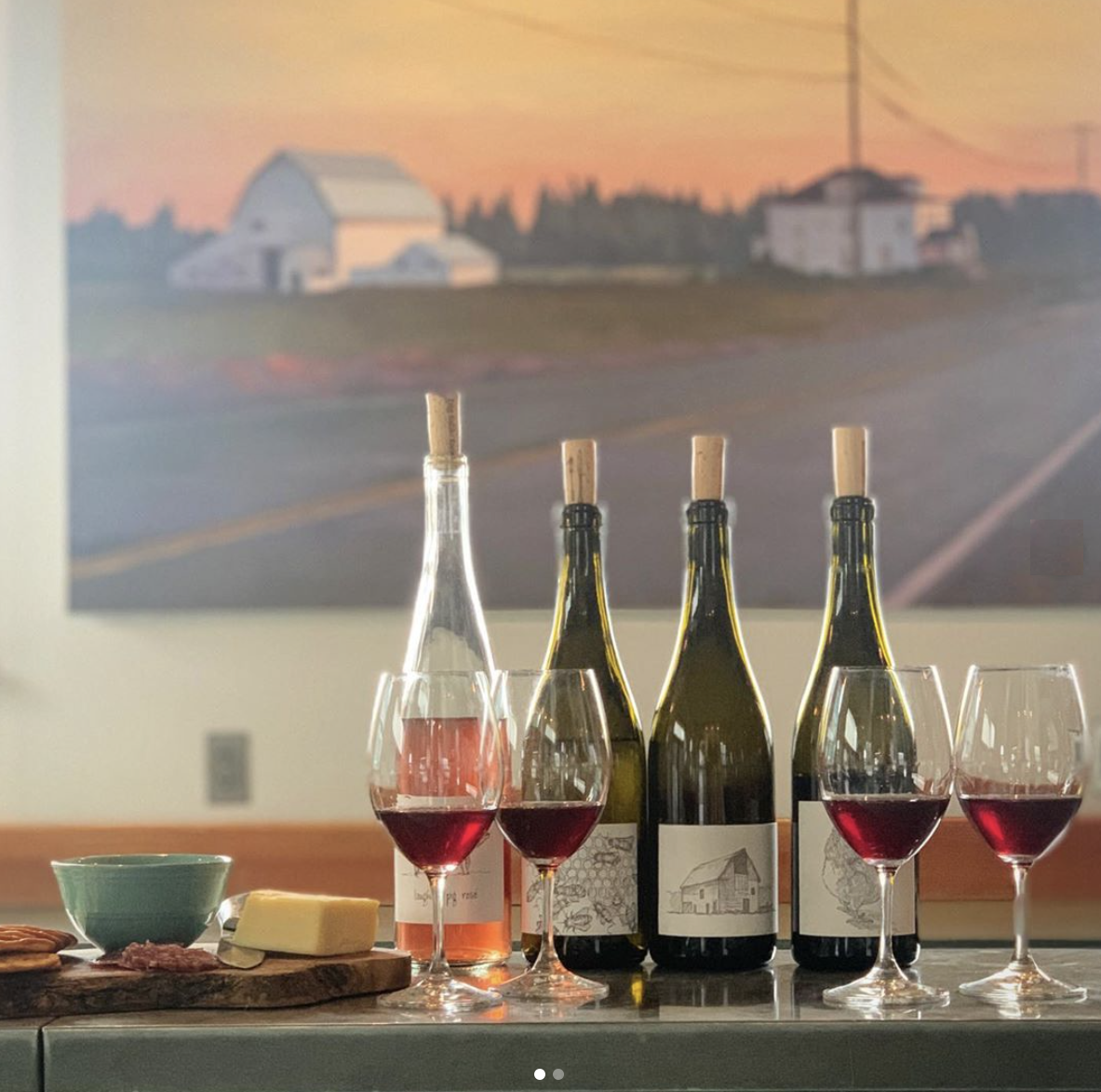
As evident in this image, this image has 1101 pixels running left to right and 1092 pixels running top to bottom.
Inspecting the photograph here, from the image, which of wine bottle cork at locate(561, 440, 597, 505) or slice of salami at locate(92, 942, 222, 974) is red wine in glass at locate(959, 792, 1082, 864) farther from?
slice of salami at locate(92, 942, 222, 974)

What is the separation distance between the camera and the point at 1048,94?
96.6 inches

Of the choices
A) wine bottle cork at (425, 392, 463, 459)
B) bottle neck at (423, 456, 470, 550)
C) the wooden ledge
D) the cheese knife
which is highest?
wine bottle cork at (425, 392, 463, 459)

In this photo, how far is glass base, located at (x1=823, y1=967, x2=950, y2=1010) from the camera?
2.63 ft

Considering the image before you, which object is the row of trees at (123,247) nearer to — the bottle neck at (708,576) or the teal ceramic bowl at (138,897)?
the bottle neck at (708,576)

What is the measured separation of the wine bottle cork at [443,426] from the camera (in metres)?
0.97

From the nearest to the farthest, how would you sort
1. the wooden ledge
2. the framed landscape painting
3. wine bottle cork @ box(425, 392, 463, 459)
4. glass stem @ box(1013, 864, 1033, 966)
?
glass stem @ box(1013, 864, 1033, 966) → wine bottle cork @ box(425, 392, 463, 459) → the wooden ledge → the framed landscape painting

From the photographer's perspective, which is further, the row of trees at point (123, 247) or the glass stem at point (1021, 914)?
the row of trees at point (123, 247)

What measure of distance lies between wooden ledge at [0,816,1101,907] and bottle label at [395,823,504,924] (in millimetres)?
1395

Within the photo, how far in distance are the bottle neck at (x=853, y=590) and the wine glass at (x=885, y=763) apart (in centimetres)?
19

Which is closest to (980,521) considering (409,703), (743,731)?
(743,731)

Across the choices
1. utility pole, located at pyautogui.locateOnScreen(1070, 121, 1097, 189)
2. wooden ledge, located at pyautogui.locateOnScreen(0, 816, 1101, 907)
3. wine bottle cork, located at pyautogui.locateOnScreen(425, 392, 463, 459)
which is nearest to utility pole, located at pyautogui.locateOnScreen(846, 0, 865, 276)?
utility pole, located at pyautogui.locateOnScreen(1070, 121, 1097, 189)

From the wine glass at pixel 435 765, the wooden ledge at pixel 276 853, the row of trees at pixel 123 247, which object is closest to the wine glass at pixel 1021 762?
the wine glass at pixel 435 765

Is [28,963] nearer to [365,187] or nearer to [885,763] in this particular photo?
[885,763]

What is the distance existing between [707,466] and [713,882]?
0.80 feet
